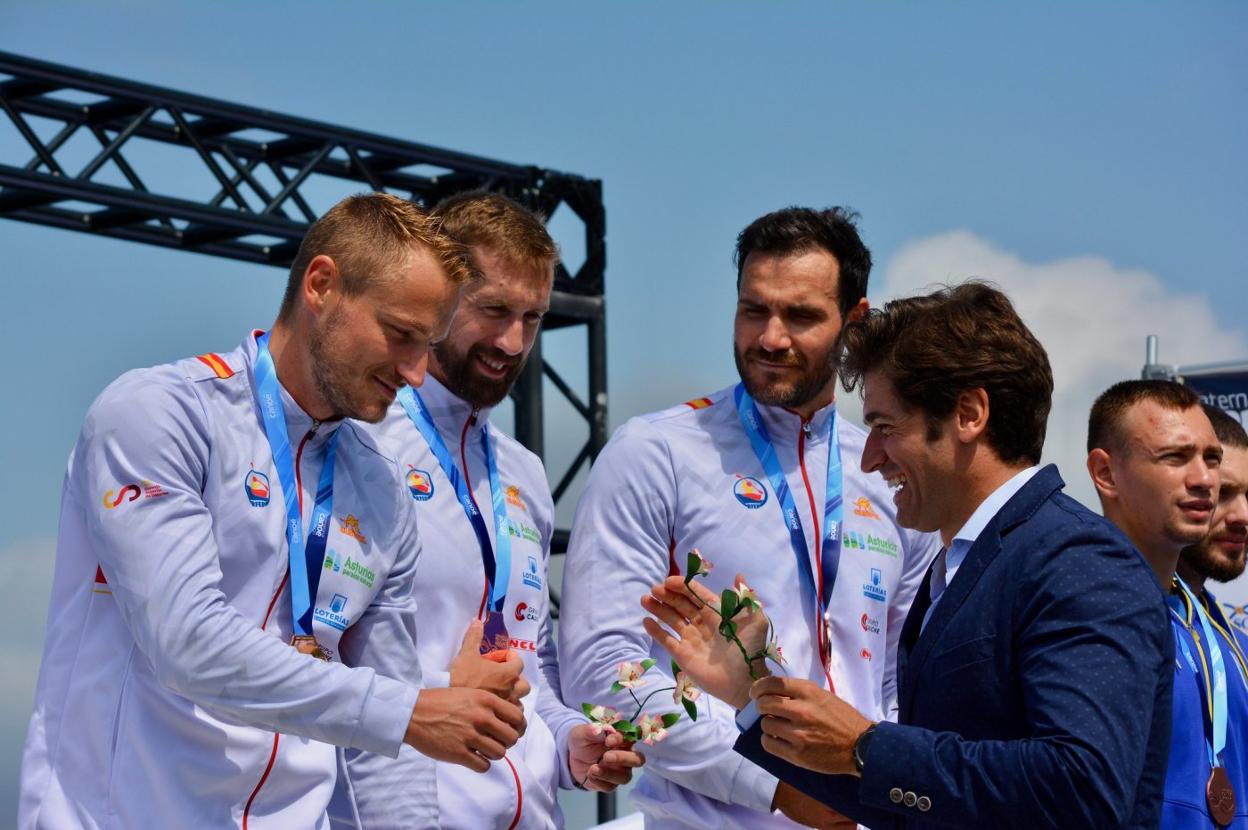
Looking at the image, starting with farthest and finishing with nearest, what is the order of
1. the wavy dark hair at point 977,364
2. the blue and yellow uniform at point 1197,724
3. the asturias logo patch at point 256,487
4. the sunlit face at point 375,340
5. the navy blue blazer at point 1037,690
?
1. the blue and yellow uniform at point 1197,724
2. the sunlit face at point 375,340
3. the asturias logo patch at point 256,487
4. the wavy dark hair at point 977,364
5. the navy blue blazer at point 1037,690

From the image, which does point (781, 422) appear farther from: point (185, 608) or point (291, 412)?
point (185, 608)

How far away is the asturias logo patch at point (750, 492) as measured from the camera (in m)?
4.19

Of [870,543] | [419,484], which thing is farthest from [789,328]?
[419,484]

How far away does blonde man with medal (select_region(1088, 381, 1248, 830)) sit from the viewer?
13.7 feet

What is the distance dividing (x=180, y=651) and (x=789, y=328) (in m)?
1.96

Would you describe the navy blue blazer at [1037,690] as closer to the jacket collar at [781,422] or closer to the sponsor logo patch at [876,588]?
the sponsor logo patch at [876,588]

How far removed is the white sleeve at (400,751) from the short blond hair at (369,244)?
52cm

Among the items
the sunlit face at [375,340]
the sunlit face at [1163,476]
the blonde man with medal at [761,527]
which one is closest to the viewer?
the sunlit face at [375,340]

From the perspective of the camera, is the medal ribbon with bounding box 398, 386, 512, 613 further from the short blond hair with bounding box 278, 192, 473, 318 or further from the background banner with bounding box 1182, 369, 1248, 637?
the background banner with bounding box 1182, 369, 1248, 637

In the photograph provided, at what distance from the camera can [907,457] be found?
9.57 ft

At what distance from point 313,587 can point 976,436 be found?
4.77 ft

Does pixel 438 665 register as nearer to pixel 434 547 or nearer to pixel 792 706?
pixel 434 547

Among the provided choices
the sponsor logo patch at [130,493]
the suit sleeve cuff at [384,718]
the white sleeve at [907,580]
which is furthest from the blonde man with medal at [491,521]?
the white sleeve at [907,580]

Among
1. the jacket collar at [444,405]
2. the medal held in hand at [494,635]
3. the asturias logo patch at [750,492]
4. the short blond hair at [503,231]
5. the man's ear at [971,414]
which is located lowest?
the medal held in hand at [494,635]
